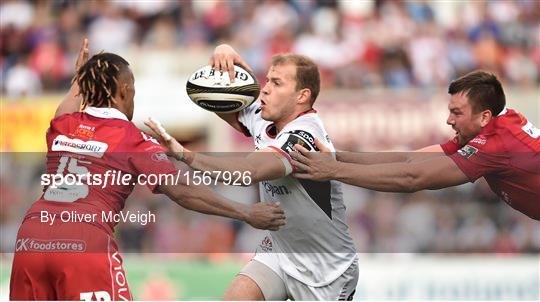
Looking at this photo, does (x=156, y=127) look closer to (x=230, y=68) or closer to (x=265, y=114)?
(x=265, y=114)

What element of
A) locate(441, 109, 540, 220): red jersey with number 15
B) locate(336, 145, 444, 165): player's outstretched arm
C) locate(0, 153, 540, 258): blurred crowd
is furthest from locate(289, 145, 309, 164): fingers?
locate(0, 153, 540, 258): blurred crowd

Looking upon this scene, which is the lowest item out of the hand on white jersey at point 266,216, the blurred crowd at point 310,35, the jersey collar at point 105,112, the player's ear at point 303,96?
the hand on white jersey at point 266,216

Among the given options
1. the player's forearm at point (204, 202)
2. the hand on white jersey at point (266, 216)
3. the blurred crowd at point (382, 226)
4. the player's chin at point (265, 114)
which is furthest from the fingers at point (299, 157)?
the blurred crowd at point (382, 226)

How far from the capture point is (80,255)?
7.35 metres

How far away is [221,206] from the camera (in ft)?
25.7

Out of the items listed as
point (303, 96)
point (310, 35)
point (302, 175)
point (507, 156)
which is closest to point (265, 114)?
point (303, 96)

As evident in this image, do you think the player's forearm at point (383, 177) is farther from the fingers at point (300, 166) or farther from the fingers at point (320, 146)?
the fingers at point (300, 166)

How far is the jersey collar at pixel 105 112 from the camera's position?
25.5ft

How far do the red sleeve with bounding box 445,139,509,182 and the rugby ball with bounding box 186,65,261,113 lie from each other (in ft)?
5.98

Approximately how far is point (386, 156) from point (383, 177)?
1.07 meters

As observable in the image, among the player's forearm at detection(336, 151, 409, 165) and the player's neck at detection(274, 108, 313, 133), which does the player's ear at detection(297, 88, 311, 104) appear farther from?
the player's forearm at detection(336, 151, 409, 165)

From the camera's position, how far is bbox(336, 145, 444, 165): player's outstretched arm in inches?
364

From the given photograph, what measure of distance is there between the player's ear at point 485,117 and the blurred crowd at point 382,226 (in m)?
8.22

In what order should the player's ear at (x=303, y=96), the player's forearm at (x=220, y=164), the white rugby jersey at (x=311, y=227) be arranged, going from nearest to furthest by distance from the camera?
the player's forearm at (x=220, y=164)
the white rugby jersey at (x=311, y=227)
the player's ear at (x=303, y=96)
